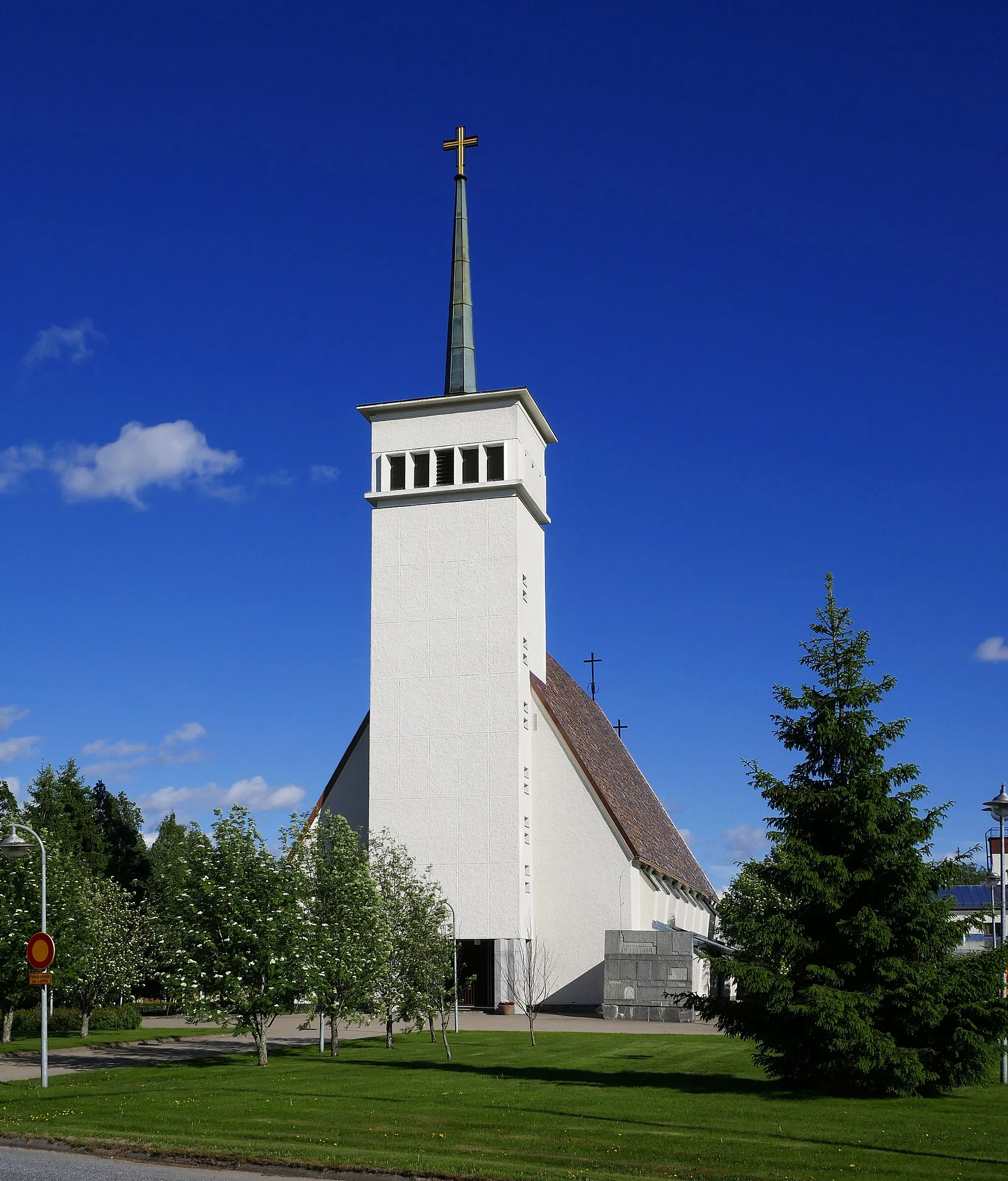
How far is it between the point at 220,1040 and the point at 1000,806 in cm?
2512

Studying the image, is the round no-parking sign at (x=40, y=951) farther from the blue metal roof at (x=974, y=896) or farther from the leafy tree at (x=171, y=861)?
the blue metal roof at (x=974, y=896)

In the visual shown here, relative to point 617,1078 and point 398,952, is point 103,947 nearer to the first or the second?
point 398,952

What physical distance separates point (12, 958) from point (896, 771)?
941 inches

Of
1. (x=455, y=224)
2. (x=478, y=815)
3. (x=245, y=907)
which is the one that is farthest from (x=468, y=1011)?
(x=455, y=224)

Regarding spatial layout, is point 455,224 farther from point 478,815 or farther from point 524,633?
point 478,815

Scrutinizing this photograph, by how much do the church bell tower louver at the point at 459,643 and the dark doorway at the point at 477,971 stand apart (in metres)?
2.00

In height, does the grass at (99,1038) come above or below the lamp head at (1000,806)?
below

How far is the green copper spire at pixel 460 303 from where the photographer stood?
54656mm

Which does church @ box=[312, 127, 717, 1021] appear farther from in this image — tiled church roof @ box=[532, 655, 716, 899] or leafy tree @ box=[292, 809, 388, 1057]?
leafy tree @ box=[292, 809, 388, 1057]

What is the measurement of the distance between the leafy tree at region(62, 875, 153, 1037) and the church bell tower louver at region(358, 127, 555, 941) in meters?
9.90

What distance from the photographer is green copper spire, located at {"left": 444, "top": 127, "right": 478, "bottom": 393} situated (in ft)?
179

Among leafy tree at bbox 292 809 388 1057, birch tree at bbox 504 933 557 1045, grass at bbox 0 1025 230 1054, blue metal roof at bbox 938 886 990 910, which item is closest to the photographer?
leafy tree at bbox 292 809 388 1057

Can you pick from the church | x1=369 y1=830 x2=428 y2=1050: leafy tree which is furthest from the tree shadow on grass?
the church

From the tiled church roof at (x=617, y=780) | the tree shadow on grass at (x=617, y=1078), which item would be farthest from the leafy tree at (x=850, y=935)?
the tiled church roof at (x=617, y=780)
